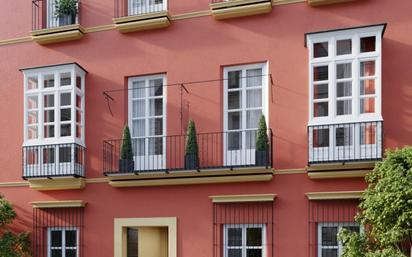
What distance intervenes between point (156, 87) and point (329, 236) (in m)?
5.34

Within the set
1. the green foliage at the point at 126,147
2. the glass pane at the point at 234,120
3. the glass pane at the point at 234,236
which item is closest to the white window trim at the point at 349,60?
the glass pane at the point at 234,120

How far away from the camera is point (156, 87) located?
12492 millimetres

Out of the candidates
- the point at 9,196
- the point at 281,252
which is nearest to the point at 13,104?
the point at 9,196

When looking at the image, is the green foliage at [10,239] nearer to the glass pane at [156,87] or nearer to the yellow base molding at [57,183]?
the yellow base molding at [57,183]

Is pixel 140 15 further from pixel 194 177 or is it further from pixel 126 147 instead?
pixel 194 177

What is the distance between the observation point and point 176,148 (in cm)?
1198

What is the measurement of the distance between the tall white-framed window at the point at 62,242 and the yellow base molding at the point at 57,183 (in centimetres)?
105

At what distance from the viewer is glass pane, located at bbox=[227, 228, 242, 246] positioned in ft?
37.6

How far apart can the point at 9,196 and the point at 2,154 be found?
3.69 ft

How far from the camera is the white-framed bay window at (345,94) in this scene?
10.4m

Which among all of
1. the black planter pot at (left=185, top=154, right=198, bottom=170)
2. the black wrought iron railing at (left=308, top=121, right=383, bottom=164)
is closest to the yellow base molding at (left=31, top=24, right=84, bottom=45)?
the black planter pot at (left=185, top=154, right=198, bottom=170)

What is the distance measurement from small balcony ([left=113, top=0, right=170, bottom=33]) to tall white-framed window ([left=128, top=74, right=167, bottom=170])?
1.23m

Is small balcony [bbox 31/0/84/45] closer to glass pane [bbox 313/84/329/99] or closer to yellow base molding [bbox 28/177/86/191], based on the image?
yellow base molding [bbox 28/177/86/191]

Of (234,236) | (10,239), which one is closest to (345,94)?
(234,236)
